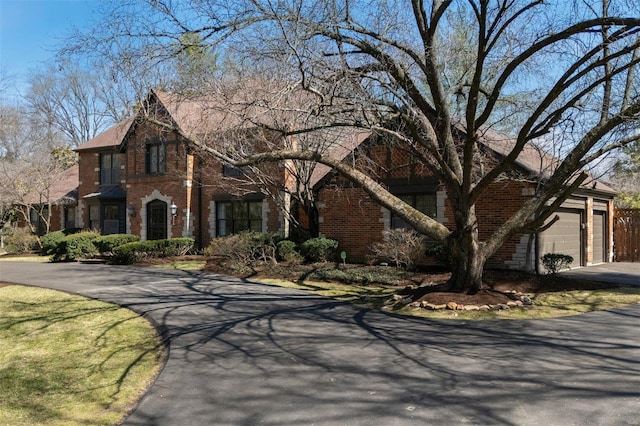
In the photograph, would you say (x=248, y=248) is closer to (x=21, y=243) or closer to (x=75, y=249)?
(x=75, y=249)

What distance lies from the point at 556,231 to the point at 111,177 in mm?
23041

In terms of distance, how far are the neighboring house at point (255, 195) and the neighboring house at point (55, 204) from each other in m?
1.75

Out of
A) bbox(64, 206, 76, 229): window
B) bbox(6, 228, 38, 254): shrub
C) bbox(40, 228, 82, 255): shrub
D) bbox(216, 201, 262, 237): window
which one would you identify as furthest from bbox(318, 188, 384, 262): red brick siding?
bbox(64, 206, 76, 229): window

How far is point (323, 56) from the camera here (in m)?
9.99

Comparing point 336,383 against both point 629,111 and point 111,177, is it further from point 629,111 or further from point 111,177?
point 111,177

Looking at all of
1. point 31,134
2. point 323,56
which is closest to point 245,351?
point 323,56

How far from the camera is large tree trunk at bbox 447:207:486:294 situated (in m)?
10.6

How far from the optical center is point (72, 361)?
24.7ft

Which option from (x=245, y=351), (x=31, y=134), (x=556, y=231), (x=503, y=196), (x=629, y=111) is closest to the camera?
(x=245, y=351)

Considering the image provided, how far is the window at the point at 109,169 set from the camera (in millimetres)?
28359

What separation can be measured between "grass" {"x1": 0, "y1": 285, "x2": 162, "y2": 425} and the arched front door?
13730mm

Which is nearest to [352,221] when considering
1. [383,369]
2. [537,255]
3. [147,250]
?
[537,255]

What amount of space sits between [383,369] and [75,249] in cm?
1975

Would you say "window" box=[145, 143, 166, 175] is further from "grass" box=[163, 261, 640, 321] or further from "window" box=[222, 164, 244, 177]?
"grass" box=[163, 261, 640, 321]
